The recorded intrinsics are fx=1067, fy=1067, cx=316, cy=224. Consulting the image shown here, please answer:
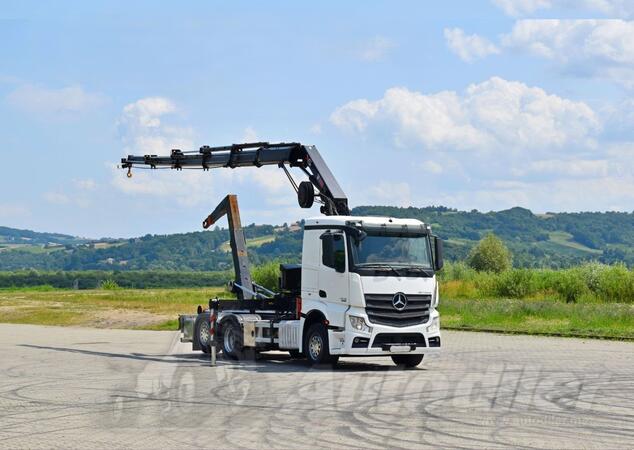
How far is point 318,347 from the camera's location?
78.1 feet

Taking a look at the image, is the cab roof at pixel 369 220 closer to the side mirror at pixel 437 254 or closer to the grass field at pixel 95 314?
the side mirror at pixel 437 254

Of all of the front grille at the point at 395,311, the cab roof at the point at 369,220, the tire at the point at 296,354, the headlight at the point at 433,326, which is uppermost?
the cab roof at the point at 369,220

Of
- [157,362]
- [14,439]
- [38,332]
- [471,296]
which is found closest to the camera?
[14,439]

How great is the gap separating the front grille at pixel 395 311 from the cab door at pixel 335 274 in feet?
1.87

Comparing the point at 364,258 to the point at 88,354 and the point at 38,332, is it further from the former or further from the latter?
the point at 38,332

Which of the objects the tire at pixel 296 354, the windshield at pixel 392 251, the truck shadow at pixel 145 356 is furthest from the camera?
the truck shadow at pixel 145 356

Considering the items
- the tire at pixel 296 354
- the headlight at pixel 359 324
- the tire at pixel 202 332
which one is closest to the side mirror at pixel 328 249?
the headlight at pixel 359 324

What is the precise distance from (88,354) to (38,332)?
13.9m

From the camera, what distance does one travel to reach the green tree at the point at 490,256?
9975cm

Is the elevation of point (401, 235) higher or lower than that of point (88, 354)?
higher

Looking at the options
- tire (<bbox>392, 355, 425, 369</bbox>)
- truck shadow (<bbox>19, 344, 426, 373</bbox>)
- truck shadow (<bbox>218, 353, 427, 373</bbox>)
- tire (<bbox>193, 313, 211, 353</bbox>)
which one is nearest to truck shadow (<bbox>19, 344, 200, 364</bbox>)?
truck shadow (<bbox>19, 344, 426, 373</bbox>)

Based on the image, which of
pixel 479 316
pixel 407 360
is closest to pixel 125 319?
pixel 479 316

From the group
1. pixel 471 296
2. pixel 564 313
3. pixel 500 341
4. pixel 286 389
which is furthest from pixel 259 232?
pixel 286 389

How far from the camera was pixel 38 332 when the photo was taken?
4138cm
